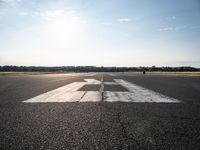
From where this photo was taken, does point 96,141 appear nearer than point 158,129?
Yes

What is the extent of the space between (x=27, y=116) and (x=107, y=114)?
1.86m

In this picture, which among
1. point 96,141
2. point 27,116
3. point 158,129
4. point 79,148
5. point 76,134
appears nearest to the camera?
point 79,148

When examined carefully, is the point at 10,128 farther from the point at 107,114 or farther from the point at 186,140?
the point at 186,140

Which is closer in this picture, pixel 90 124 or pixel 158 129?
pixel 158 129

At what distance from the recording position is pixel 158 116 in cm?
504

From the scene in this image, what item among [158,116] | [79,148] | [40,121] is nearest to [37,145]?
[79,148]

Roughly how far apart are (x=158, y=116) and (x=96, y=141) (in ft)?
7.60

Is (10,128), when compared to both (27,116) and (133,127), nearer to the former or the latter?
(27,116)

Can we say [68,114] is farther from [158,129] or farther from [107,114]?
[158,129]

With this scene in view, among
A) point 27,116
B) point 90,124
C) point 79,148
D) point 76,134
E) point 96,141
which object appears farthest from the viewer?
point 27,116

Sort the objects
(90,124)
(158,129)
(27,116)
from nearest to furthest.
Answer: (158,129) < (90,124) < (27,116)

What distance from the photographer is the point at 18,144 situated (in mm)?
3062

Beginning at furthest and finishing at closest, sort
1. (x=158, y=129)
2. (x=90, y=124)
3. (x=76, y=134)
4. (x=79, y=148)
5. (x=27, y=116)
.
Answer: (x=27, y=116), (x=90, y=124), (x=158, y=129), (x=76, y=134), (x=79, y=148)

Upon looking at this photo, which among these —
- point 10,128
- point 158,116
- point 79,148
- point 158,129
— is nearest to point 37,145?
point 79,148
